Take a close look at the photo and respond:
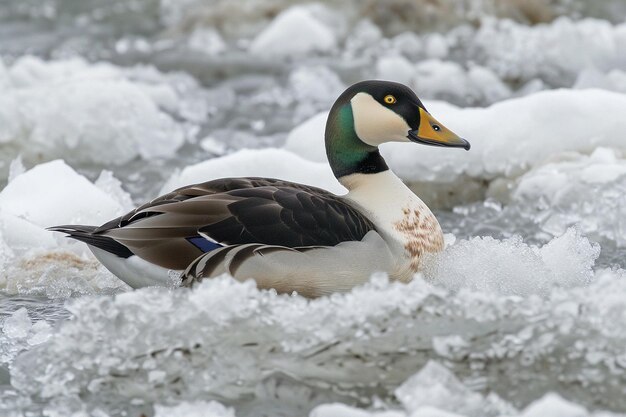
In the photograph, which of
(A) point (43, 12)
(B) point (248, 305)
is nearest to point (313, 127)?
(B) point (248, 305)

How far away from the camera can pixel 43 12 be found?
12625 millimetres

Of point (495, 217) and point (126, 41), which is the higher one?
point (126, 41)

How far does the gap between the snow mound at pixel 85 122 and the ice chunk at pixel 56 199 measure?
1514 mm

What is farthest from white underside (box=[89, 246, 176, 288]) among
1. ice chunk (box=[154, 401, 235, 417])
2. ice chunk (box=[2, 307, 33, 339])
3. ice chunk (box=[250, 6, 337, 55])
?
ice chunk (box=[250, 6, 337, 55])

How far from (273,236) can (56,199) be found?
167 centimetres

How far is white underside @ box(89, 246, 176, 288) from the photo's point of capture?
12.9ft

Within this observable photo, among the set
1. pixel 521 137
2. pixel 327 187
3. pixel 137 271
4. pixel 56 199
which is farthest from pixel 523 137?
pixel 137 271

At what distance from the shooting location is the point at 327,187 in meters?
5.54

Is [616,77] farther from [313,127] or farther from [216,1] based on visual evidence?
[216,1]

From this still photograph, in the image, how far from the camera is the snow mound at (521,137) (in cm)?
600

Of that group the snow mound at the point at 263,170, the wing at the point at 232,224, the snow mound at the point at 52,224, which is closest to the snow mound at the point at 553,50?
the snow mound at the point at 263,170

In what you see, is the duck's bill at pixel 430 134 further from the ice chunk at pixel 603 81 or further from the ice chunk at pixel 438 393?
the ice chunk at pixel 603 81

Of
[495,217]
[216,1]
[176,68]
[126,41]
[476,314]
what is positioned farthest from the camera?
[216,1]

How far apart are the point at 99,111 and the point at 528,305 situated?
15.3ft
